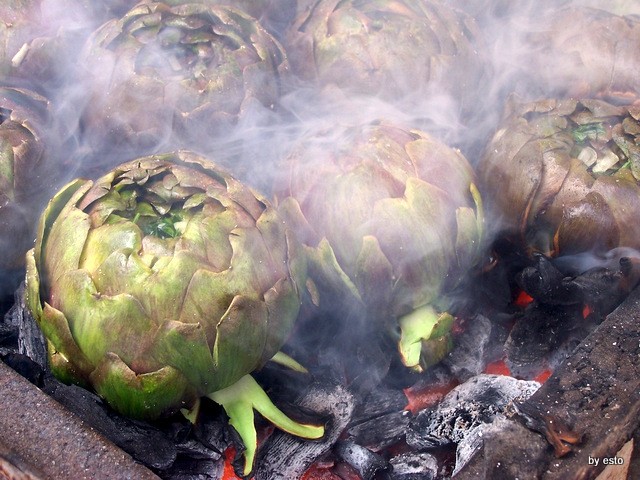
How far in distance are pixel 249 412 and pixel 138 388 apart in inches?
11.4

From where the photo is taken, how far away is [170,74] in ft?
5.32

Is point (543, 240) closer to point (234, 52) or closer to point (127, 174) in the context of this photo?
point (234, 52)

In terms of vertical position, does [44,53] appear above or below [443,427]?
above

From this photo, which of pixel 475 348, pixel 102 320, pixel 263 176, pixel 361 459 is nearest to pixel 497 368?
pixel 475 348

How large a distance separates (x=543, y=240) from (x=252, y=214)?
0.75 m

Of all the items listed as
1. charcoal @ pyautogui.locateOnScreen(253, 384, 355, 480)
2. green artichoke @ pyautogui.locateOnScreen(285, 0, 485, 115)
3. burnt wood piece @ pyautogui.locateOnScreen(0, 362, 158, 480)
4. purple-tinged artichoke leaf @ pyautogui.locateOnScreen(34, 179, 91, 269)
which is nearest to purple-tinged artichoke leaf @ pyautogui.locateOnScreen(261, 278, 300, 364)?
charcoal @ pyautogui.locateOnScreen(253, 384, 355, 480)

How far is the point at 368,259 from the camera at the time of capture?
4.75ft

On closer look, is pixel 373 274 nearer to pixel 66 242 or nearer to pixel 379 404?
pixel 379 404

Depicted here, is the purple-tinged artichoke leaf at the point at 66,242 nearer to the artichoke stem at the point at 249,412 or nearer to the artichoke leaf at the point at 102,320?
the artichoke leaf at the point at 102,320

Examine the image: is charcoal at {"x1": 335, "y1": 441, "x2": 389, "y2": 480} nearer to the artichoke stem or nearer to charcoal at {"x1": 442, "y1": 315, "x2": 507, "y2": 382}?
the artichoke stem

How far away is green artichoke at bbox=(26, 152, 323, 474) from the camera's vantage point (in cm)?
125

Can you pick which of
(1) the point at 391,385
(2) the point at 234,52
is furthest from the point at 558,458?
(2) the point at 234,52

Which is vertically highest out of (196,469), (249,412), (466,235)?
(466,235)

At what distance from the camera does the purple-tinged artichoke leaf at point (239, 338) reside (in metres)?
1.28
